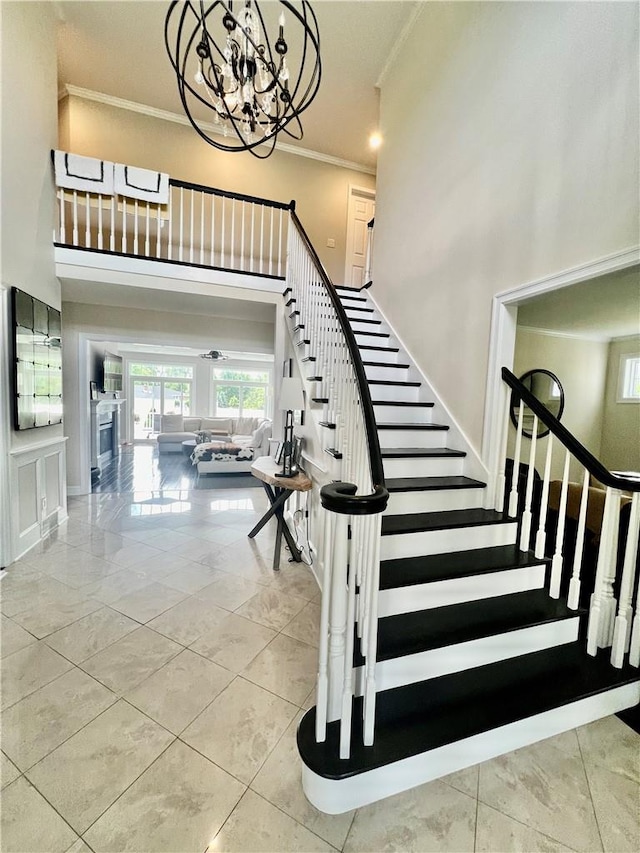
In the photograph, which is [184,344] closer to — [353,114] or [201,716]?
[353,114]

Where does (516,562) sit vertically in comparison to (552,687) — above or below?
above

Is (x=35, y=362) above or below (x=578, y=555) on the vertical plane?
above

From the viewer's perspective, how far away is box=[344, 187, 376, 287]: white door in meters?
6.34

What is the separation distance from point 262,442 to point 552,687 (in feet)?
21.5

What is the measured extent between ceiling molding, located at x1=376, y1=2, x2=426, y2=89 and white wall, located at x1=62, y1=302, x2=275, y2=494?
3.58 m

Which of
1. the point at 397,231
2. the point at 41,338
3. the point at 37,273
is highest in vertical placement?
the point at 397,231

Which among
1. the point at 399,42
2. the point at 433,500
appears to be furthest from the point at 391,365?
the point at 399,42

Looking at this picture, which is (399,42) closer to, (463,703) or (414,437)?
(414,437)

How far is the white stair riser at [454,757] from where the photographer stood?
128cm

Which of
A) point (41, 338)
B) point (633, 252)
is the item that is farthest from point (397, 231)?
point (41, 338)

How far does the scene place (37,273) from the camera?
3465 mm

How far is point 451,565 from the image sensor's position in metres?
2.03

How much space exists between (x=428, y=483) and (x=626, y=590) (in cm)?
114

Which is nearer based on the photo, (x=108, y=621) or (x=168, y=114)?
(x=108, y=621)
